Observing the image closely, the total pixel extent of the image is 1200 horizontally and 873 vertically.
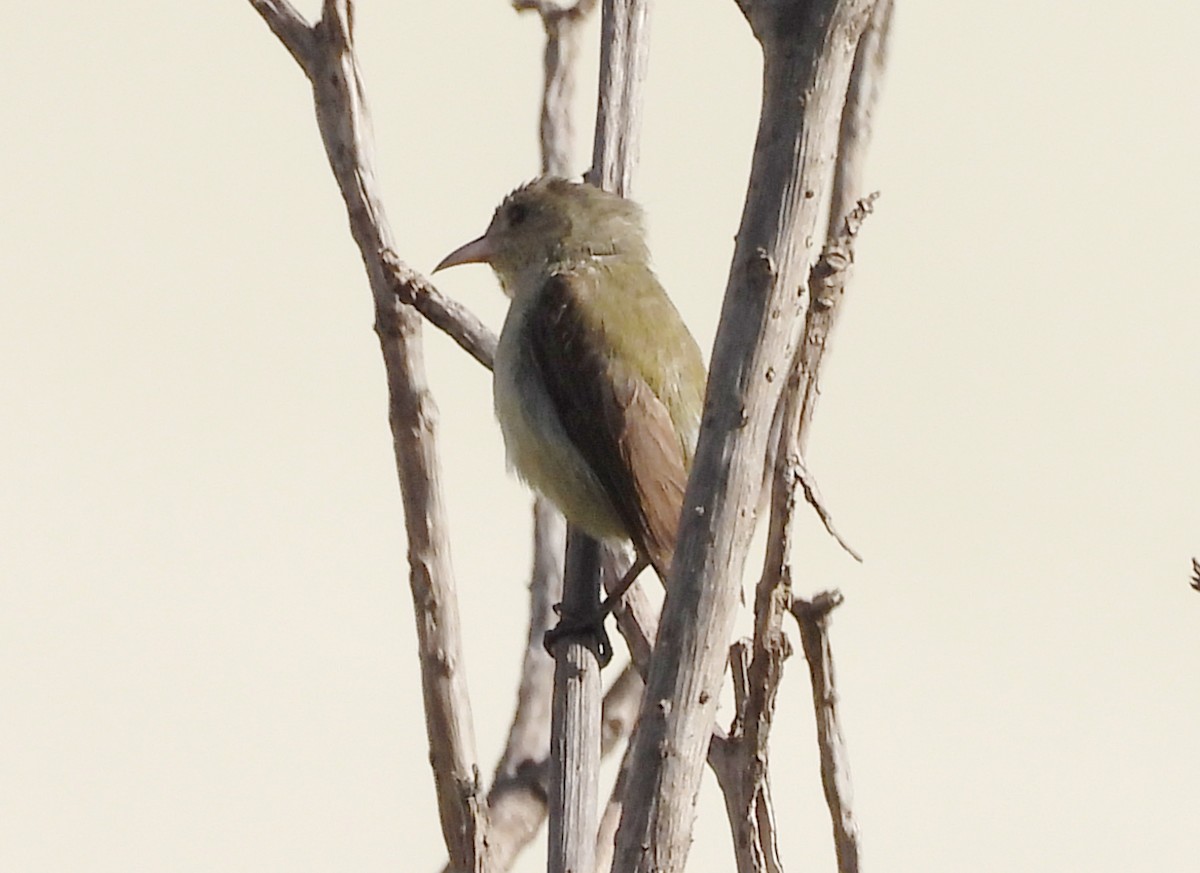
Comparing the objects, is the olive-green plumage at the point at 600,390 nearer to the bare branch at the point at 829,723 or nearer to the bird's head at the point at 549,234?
the bird's head at the point at 549,234

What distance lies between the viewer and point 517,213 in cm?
373

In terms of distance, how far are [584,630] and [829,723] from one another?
2.43 ft

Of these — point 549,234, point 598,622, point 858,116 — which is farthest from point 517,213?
point 598,622

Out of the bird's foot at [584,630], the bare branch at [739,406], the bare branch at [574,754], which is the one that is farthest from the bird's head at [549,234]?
the bare branch at [739,406]

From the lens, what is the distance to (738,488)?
1549mm

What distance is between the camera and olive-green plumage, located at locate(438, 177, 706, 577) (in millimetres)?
3082

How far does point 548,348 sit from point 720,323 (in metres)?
1.73

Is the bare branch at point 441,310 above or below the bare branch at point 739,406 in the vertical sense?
above

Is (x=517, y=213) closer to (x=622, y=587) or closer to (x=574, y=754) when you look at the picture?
(x=622, y=587)

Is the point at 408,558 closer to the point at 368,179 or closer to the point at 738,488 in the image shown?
the point at 368,179

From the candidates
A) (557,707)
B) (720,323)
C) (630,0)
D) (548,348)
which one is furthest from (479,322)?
(720,323)

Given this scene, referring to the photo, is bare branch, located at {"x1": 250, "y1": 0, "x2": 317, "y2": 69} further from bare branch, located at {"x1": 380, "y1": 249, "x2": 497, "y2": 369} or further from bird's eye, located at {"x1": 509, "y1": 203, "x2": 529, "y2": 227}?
bird's eye, located at {"x1": 509, "y1": 203, "x2": 529, "y2": 227}

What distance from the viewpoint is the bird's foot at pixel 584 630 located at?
8.55 ft

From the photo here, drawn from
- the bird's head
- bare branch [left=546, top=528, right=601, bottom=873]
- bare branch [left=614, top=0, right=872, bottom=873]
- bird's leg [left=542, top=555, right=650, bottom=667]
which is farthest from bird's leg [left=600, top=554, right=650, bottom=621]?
bare branch [left=614, top=0, right=872, bottom=873]
